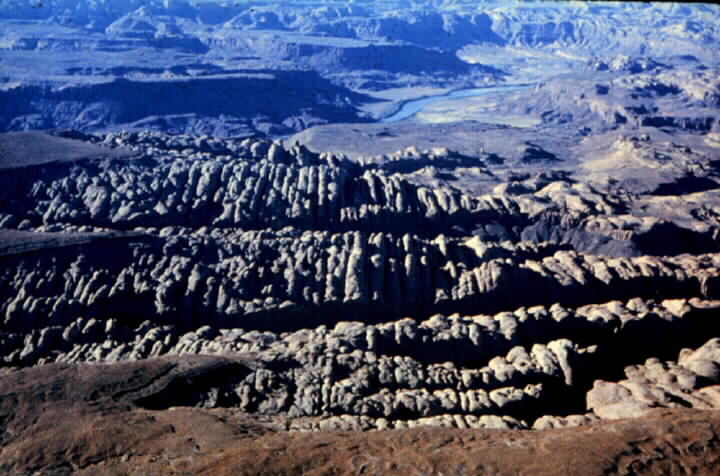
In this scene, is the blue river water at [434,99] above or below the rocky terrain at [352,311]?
below

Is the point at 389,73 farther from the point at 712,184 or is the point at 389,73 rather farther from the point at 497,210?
the point at 497,210

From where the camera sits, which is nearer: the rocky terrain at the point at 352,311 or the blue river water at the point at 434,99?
the rocky terrain at the point at 352,311

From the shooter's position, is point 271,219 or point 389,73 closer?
point 271,219

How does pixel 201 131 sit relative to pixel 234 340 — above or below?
below

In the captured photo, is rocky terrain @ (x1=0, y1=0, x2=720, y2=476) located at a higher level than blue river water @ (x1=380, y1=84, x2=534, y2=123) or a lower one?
Answer: higher

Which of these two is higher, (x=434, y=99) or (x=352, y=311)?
(x=352, y=311)

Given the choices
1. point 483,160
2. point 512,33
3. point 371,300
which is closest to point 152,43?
point 483,160

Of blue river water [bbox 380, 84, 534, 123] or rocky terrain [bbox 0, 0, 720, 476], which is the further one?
blue river water [bbox 380, 84, 534, 123]

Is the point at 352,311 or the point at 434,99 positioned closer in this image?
the point at 352,311
